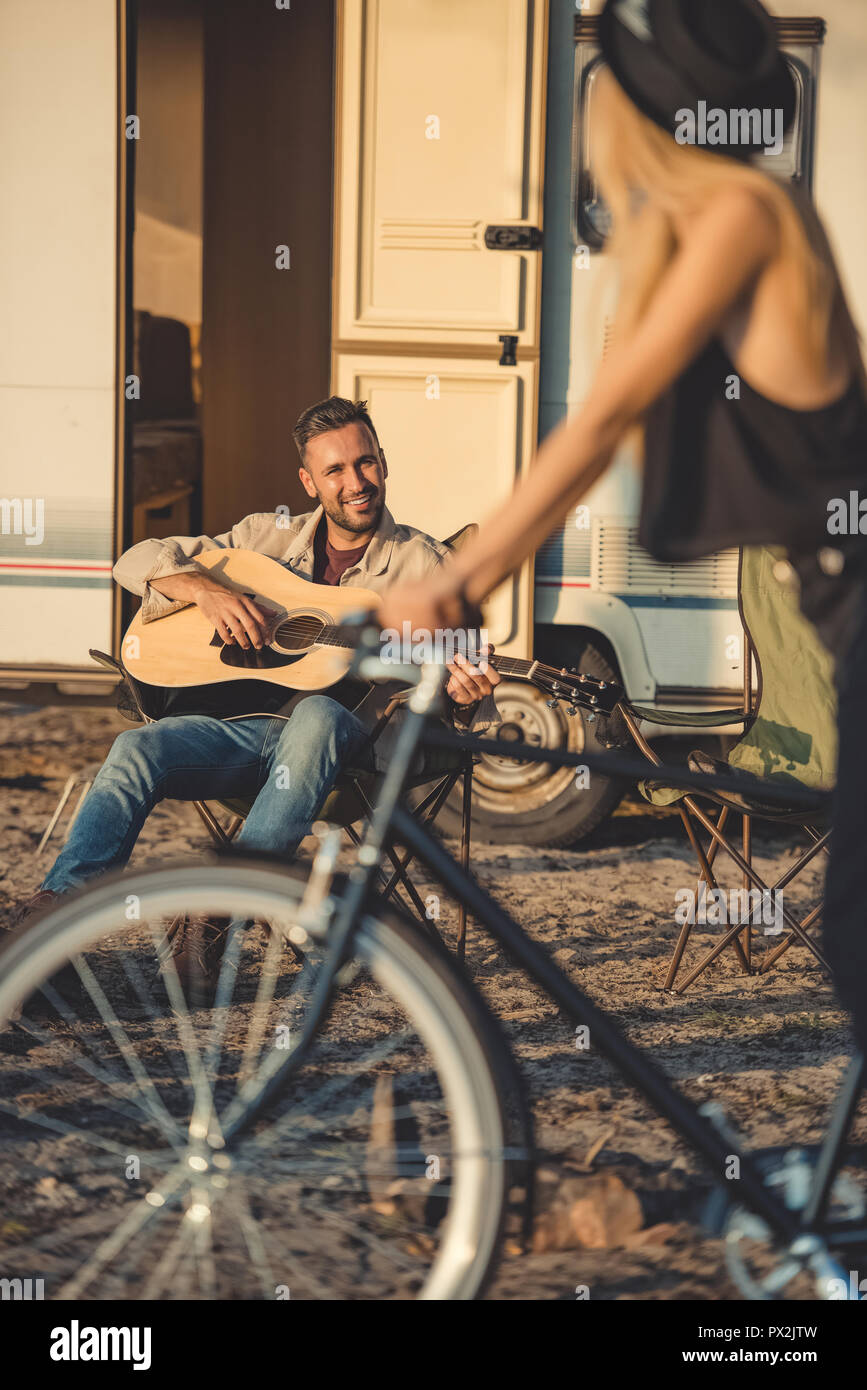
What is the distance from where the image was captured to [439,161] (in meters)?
4.13

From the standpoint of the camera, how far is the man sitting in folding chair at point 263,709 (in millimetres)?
2711

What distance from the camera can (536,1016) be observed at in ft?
10.1

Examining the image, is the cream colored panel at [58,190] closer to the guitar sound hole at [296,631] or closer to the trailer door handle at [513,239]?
the trailer door handle at [513,239]

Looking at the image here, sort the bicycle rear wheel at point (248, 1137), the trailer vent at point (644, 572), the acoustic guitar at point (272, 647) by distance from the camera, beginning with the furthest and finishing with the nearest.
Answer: the trailer vent at point (644, 572), the acoustic guitar at point (272, 647), the bicycle rear wheel at point (248, 1137)

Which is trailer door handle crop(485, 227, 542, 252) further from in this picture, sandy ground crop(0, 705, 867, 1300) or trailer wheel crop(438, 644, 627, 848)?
sandy ground crop(0, 705, 867, 1300)

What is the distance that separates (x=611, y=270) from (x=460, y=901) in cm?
87

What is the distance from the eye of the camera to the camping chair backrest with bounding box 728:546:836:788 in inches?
125

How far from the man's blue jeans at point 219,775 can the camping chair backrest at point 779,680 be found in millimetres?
1051

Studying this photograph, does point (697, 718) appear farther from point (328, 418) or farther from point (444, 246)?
point (444, 246)

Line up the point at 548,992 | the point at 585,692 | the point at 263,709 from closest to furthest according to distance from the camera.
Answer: the point at 548,992 < the point at 585,692 < the point at 263,709

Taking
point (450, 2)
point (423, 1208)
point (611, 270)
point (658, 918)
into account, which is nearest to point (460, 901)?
point (423, 1208)

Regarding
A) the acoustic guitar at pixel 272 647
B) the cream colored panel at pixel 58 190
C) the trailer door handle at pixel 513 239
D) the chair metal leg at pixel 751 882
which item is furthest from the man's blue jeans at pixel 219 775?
the trailer door handle at pixel 513 239

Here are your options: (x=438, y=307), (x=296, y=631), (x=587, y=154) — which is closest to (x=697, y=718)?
(x=296, y=631)

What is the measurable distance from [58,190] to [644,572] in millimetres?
2252
